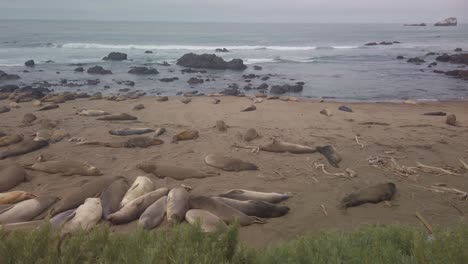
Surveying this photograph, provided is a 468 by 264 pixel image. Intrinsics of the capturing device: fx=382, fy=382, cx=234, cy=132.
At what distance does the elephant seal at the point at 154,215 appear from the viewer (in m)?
5.14

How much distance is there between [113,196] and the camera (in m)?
5.86

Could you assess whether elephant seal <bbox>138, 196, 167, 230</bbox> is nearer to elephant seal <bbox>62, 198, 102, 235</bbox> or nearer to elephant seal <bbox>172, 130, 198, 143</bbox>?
elephant seal <bbox>62, 198, 102, 235</bbox>

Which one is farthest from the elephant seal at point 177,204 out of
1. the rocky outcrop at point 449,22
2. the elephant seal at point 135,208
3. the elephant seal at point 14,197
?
the rocky outcrop at point 449,22

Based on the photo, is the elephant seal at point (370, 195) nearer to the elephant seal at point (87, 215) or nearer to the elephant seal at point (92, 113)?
the elephant seal at point (87, 215)

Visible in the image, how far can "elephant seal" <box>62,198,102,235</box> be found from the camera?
16.3 feet

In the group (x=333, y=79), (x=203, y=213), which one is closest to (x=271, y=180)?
(x=203, y=213)

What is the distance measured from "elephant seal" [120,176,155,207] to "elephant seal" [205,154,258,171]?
1520 millimetres

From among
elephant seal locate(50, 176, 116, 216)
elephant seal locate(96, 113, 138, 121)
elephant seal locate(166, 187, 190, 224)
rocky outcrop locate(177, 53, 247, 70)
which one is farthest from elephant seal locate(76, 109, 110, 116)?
rocky outcrop locate(177, 53, 247, 70)

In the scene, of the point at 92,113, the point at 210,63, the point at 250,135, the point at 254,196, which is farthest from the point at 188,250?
the point at 210,63

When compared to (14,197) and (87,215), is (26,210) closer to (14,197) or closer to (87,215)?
(14,197)

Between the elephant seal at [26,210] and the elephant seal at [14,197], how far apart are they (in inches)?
10.3

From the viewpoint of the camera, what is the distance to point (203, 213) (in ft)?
16.9

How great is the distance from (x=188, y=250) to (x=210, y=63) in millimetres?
27766

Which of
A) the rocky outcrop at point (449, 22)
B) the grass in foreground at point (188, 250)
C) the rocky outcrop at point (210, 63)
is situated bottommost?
the grass in foreground at point (188, 250)
